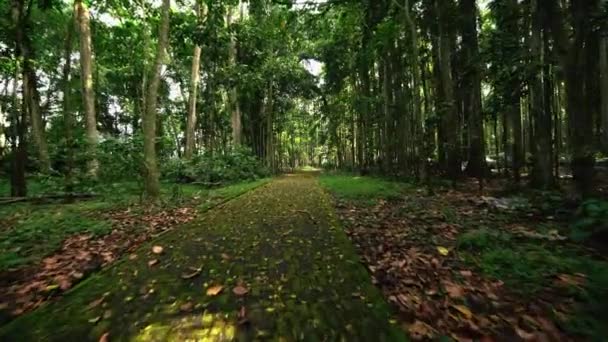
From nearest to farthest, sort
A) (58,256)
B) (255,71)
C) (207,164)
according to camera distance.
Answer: (58,256)
(207,164)
(255,71)

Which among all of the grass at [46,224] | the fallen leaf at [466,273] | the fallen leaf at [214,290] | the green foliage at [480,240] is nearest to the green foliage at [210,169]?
the grass at [46,224]

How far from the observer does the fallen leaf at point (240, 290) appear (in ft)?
9.08

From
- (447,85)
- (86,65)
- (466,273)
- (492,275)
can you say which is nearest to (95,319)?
A: (466,273)

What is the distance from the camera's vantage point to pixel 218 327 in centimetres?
222

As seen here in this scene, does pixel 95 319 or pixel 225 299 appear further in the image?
pixel 225 299

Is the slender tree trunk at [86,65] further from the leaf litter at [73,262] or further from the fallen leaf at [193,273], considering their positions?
the fallen leaf at [193,273]

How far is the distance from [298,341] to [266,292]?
778 mm

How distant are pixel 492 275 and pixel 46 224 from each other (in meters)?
6.03

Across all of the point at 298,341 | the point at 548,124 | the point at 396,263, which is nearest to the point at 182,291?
the point at 298,341

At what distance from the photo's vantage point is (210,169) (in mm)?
15547

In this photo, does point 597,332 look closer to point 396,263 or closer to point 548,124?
point 396,263

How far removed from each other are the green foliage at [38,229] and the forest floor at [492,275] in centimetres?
363

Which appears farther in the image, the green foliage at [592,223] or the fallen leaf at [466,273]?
the green foliage at [592,223]

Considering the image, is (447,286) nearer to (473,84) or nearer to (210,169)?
(473,84)
